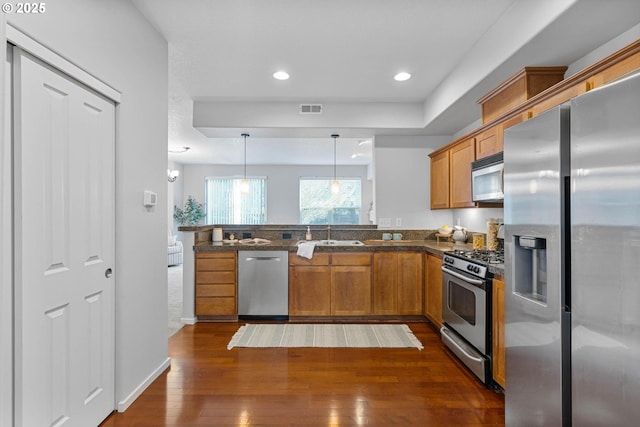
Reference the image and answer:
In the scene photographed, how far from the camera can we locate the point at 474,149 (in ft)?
10.7

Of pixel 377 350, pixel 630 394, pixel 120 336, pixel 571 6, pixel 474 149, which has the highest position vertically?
pixel 571 6

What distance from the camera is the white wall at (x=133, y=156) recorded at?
1.84 meters

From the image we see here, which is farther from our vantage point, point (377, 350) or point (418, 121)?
point (418, 121)

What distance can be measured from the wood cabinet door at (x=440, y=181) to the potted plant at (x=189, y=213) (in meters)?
6.20

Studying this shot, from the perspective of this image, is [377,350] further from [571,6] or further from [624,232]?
[571,6]

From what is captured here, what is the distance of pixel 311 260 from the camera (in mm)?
3924

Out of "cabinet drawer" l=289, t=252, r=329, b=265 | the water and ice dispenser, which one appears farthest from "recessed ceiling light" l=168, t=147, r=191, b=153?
the water and ice dispenser

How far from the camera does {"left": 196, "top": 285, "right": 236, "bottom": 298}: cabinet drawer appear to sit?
3.93 metres

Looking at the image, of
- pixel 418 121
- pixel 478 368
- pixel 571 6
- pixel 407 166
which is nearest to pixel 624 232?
pixel 571 6

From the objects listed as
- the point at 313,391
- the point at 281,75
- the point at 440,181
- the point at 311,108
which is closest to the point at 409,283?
the point at 440,181

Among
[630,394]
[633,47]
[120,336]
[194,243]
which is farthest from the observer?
[194,243]

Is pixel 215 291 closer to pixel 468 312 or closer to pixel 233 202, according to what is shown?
pixel 468 312

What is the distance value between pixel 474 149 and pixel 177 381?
325 cm

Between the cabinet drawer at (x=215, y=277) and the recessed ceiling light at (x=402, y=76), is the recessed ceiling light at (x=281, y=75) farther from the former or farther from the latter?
the cabinet drawer at (x=215, y=277)
